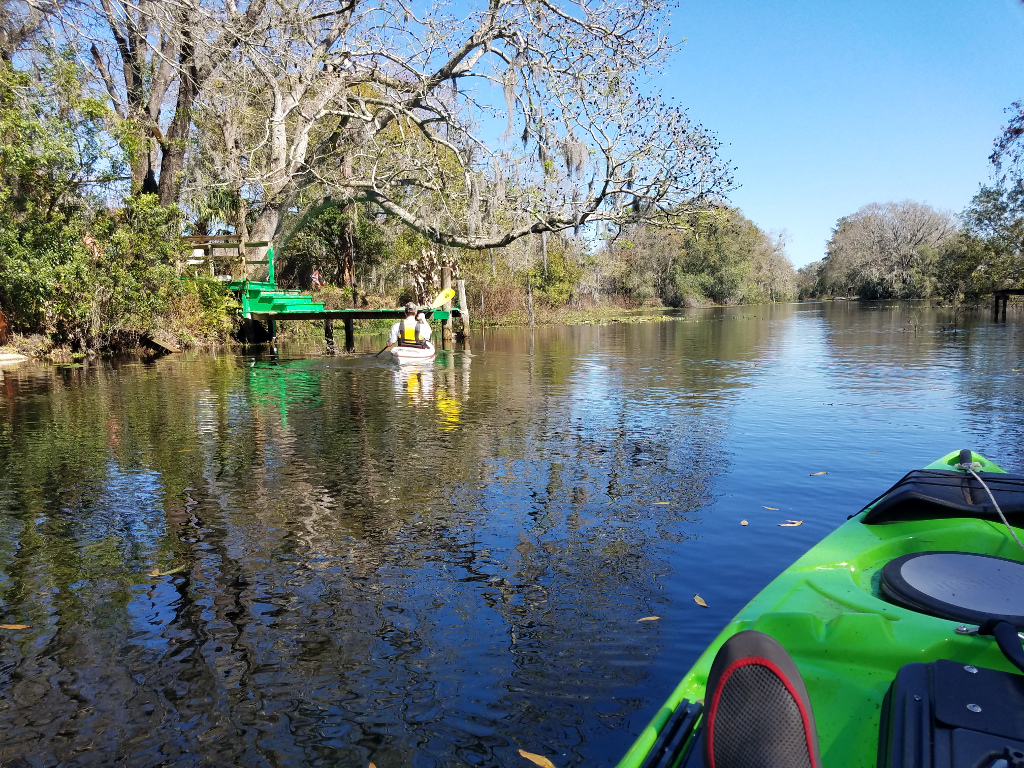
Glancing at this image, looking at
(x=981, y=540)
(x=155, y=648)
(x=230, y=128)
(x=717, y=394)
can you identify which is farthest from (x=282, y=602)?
(x=230, y=128)

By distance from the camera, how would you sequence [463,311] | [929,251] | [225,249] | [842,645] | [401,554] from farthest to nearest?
[929,251] → [463,311] → [225,249] → [401,554] → [842,645]

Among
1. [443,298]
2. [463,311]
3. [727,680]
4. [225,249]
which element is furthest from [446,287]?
[727,680]

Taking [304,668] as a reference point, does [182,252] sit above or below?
above

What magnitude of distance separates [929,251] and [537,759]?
84.4 m

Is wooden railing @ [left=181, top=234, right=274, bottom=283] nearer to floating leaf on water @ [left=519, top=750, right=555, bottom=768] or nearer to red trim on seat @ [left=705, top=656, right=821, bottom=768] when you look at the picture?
floating leaf on water @ [left=519, top=750, right=555, bottom=768]

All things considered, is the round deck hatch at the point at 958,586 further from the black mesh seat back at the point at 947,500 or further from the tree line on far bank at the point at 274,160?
the tree line on far bank at the point at 274,160

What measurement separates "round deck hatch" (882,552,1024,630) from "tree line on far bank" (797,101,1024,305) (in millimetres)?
33176

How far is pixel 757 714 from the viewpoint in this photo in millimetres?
1956

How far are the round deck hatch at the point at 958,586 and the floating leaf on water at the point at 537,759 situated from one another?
160 cm

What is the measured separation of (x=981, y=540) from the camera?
12.6 ft

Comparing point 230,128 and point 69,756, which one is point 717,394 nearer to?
point 69,756

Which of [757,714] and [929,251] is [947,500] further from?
[929,251]

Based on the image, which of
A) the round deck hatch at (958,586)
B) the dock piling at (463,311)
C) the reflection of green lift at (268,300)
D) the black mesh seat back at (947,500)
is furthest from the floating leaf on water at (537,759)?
the dock piling at (463,311)

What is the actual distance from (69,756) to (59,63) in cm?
1829
